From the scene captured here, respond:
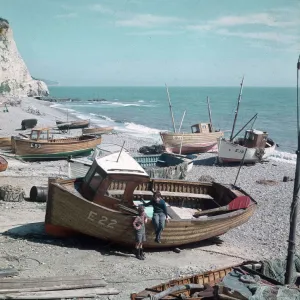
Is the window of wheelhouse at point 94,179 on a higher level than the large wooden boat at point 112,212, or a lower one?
higher

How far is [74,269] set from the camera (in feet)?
36.7

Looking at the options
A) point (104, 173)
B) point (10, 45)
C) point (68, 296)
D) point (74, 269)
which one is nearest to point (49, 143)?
point (104, 173)

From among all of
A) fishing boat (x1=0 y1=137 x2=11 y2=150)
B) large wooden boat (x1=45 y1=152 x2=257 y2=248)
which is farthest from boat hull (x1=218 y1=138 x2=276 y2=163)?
large wooden boat (x1=45 y1=152 x2=257 y2=248)

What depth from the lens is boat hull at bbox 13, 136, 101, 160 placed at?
2794 cm

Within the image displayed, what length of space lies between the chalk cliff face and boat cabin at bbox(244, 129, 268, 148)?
76.1 meters

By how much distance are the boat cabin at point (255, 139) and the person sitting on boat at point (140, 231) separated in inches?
838

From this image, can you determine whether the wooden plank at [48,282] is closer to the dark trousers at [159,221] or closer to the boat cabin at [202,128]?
the dark trousers at [159,221]

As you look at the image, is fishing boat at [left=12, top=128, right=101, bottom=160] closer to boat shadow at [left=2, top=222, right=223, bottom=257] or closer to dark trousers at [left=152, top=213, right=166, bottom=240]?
boat shadow at [left=2, top=222, right=223, bottom=257]

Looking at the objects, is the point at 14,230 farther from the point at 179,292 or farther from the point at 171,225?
the point at 179,292

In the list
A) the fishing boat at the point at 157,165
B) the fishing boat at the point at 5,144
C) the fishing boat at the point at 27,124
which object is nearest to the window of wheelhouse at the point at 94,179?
the fishing boat at the point at 157,165

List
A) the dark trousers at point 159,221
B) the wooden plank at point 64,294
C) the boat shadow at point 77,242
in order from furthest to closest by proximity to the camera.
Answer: the boat shadow at point 77,242 → the dark trousers at point 159,221 → the wooden plank at point 64,294

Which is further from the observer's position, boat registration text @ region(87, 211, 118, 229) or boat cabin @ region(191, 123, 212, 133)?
boat cabin @ region(191, 123, 212, 133)

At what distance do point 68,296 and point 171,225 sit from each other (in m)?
4.24

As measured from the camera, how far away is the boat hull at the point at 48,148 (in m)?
27.9
